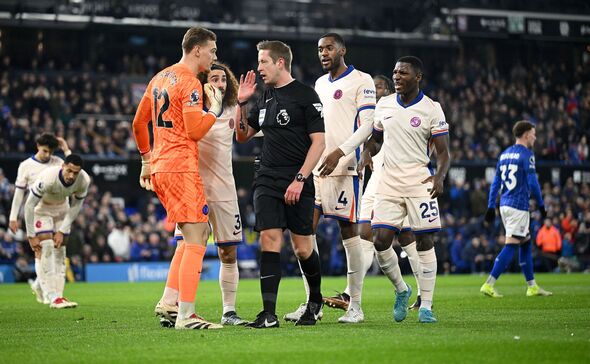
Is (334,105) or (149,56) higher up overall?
(149,56)

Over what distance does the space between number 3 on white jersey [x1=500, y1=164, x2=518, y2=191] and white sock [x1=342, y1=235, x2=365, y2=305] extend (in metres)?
6.36

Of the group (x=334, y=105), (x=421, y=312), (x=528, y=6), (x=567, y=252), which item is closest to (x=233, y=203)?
(x=334, y=105)

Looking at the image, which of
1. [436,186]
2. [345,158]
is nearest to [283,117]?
[345,158]

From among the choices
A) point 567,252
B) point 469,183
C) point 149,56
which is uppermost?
point 149,56

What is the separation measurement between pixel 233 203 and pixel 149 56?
30.7m

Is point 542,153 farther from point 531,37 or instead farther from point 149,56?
point 149,56

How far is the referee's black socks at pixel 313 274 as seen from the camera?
30.9ft

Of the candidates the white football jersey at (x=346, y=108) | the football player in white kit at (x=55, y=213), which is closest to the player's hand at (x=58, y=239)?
the football player in white kit at (x=55, y=213)

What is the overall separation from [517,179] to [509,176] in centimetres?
14

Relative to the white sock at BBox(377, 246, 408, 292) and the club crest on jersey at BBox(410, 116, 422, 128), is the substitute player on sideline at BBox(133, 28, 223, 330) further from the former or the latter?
the club crest on jersey at BBox(410, 116, 422, 128)

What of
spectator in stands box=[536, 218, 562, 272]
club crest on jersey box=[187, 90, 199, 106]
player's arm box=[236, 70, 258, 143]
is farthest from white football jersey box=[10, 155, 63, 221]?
spectator in stands box=[536, 218, 562, 272]

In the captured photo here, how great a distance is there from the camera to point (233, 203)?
32.5ft

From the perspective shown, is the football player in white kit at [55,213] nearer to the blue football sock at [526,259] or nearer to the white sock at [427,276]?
the white sock at [427,276]

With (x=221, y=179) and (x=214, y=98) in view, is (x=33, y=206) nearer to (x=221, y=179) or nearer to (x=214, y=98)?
(x=221, y=179)
